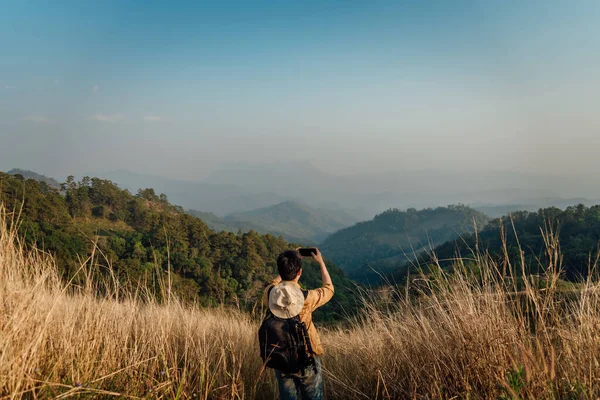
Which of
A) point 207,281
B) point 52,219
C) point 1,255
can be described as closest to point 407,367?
point 1,255

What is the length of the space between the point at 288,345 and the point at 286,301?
35 centimetres

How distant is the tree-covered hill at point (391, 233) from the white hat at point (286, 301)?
121813mm

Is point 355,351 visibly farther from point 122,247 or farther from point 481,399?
point 122,247

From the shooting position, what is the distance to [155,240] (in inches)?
1383

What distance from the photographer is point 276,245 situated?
4566 cm

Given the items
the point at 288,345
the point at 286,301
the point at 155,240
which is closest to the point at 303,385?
the point at 288,345

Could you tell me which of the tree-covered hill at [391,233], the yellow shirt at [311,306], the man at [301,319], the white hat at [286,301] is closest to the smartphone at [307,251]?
the man at [301,319]

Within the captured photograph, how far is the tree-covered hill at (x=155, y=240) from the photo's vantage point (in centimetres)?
2682

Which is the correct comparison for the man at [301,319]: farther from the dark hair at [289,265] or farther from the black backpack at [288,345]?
the black backpack at [288,345]

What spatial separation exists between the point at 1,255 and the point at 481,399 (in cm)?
354

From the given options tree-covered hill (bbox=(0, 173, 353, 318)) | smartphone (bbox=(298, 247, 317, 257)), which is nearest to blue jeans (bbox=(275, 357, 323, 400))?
smartphone (bbox=(298, 247, 317, 257))

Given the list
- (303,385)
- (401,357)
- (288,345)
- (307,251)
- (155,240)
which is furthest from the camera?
(155,240)

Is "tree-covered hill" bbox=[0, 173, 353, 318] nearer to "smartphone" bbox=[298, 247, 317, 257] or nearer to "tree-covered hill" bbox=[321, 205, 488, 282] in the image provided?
"smartphone" bbox=[298, 247, 317, 257]

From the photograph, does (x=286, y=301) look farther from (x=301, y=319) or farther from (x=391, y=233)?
(x=391, y=233)
